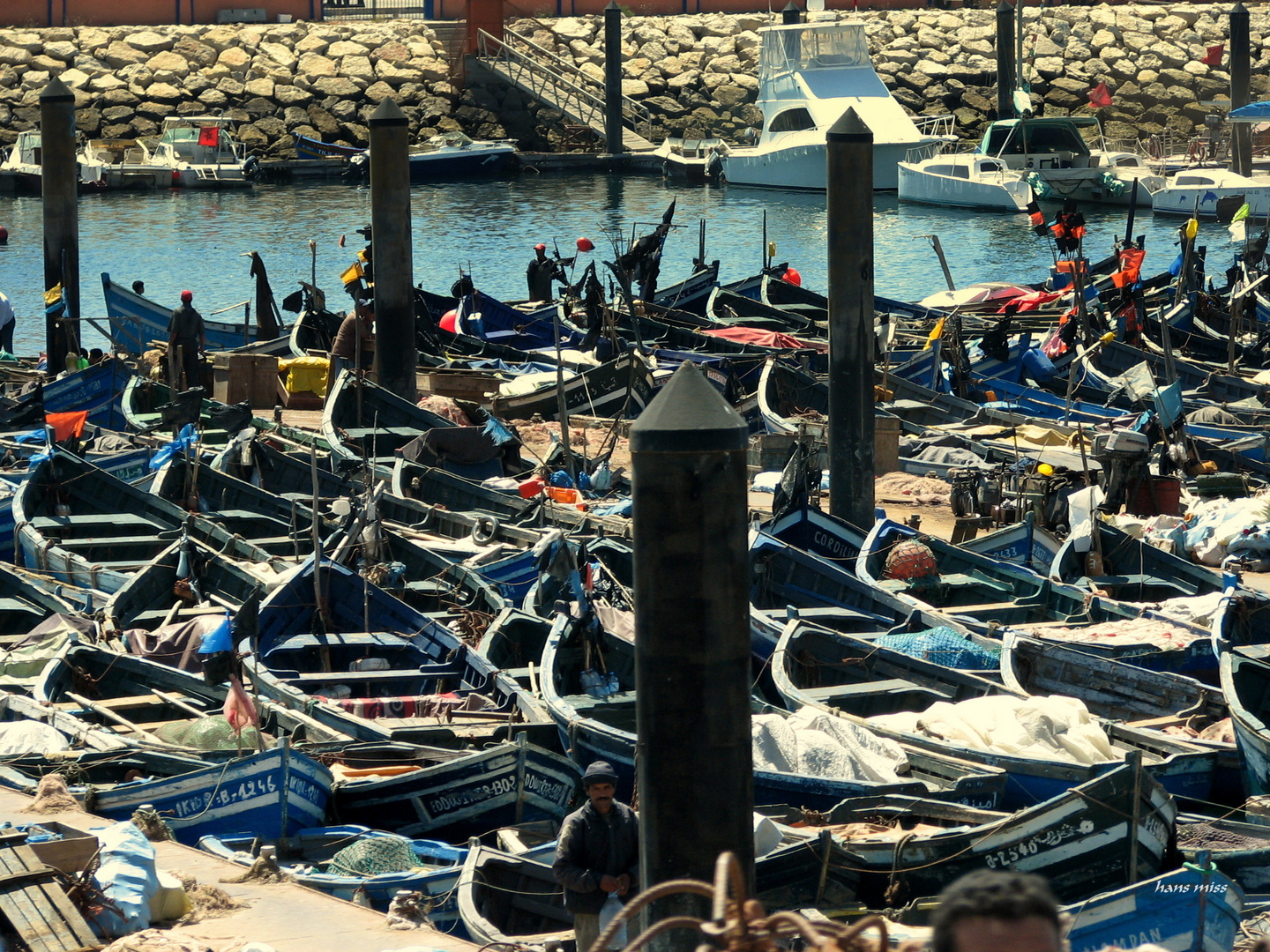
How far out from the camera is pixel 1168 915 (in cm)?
905

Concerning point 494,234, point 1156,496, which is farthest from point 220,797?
point 494,234

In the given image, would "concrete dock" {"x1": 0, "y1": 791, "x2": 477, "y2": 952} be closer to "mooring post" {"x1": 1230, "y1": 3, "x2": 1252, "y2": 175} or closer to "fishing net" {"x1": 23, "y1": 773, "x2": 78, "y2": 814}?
"fishing net" {"x1": 23, "y1": 773, "x2": 78, "y2": 814}

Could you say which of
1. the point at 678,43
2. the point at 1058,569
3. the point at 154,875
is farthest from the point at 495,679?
the point at 678,43

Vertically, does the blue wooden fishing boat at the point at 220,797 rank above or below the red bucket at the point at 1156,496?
below

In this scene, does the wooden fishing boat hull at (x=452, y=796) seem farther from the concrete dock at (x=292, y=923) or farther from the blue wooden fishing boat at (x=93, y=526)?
the blue wooden fishing boat at (x=93, y=526)

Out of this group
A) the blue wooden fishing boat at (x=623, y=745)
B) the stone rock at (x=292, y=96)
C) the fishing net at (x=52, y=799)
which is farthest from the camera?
the stone rock at (x=292, y=96)

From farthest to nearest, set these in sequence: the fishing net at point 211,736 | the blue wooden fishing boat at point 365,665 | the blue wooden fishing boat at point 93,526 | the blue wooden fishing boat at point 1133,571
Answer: the blue wooden fishing boat at point 93,526, the blue wooden fishing boat at point 1133,571, the blue wooden fishing boat at point 365,665, the fishing net at point 211,736

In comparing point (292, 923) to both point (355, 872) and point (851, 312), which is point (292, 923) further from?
point (851, 312)

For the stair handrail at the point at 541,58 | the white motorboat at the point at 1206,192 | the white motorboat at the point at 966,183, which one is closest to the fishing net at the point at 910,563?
the white motorboat at the point at 1206,192

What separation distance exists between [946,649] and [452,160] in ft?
179

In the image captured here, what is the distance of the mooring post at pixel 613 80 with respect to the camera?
6488 centimetres

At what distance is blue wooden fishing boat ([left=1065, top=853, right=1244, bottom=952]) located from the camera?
29.5 ft

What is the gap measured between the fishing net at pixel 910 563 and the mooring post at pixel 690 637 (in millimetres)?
8101

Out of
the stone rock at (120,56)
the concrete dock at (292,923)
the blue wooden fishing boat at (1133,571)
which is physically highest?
the stone rock at (120,56)
